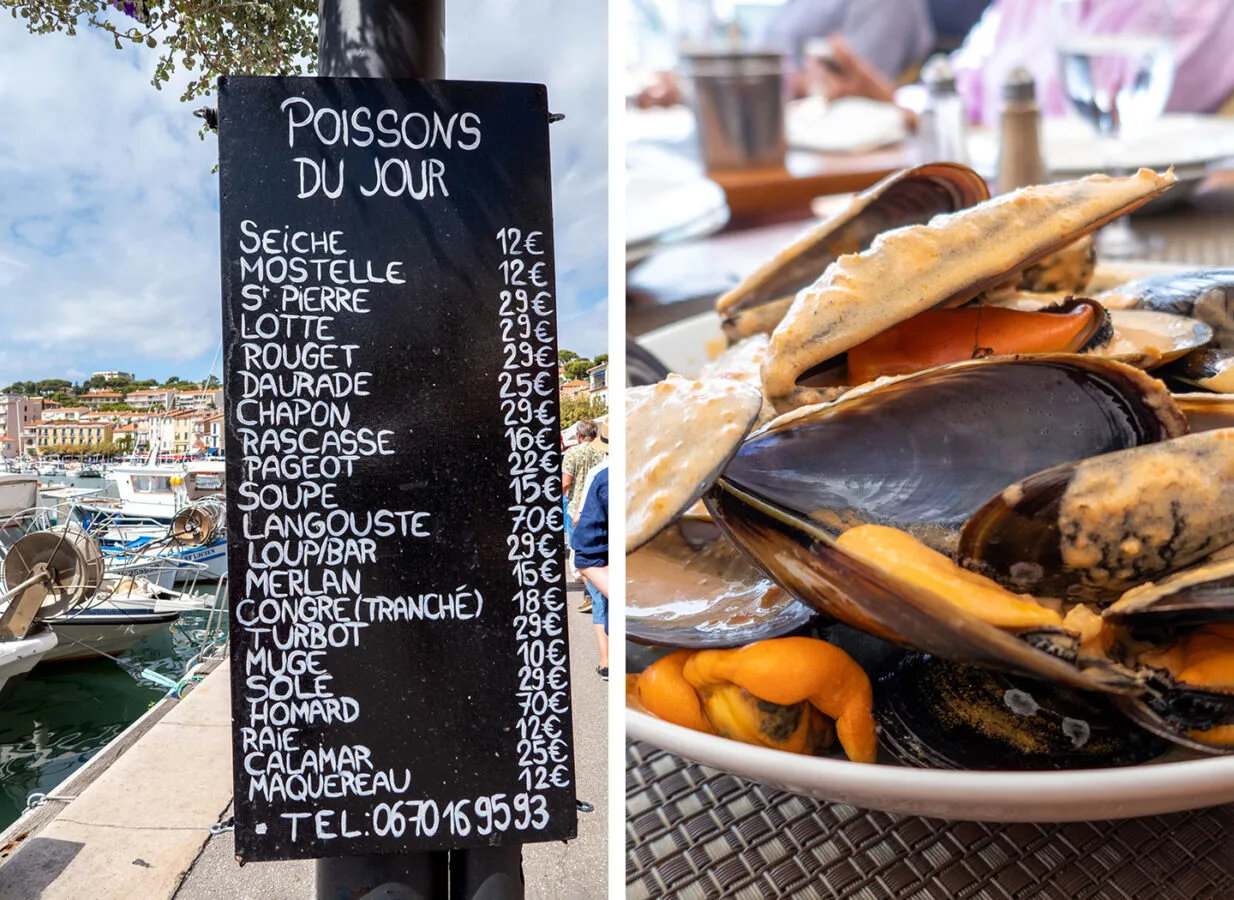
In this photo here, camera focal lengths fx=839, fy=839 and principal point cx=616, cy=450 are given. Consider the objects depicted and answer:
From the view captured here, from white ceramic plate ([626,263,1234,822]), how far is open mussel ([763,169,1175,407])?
25 centimetres

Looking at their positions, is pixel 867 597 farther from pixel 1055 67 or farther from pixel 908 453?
pixel 1055 67

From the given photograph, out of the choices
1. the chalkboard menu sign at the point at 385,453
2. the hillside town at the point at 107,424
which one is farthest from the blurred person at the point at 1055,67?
the hillside town at the point at 107,424

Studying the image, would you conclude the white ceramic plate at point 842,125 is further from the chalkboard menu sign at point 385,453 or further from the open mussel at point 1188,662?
the open mussel at point 1188,662

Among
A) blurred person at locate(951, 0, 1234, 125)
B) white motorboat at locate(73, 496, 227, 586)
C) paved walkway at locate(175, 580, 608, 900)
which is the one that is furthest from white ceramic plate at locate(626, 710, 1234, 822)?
white motorboat at locate(73, 496, 227, 586)

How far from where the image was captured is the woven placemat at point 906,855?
0.56 metres

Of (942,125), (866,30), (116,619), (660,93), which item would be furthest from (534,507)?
(116,619)

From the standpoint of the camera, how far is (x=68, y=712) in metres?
9.98

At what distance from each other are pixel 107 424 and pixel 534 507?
13472 millimetres

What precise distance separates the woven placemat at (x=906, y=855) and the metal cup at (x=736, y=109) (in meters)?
1.25

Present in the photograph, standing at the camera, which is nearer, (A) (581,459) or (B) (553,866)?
(B) (553,866)

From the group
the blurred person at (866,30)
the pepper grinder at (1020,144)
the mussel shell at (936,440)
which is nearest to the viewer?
the mussel shell at (936,440)

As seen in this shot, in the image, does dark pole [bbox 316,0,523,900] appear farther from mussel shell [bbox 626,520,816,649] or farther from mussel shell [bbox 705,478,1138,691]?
mussel shell [bbox 705,478,1138,691]

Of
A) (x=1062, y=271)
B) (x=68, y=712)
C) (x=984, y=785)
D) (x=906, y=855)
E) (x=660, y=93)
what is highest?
(x=660, y=93)

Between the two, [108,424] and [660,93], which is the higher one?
[108,424]
